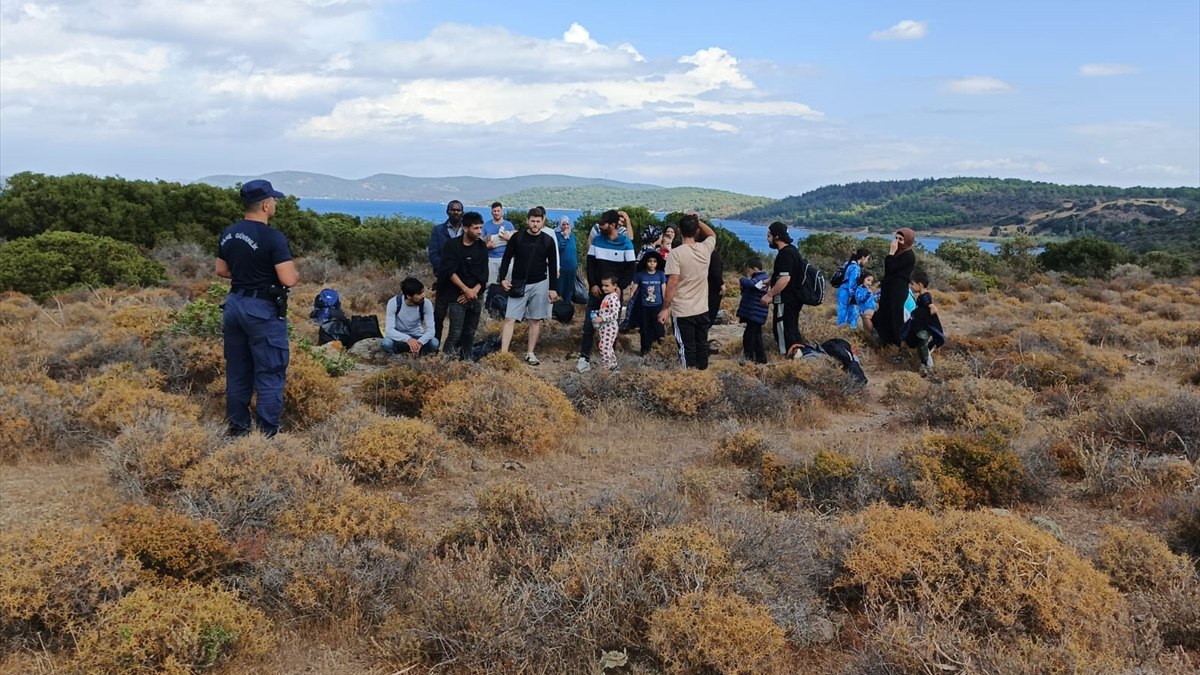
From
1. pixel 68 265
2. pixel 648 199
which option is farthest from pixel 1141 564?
pixel 648 199

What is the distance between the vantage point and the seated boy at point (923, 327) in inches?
321

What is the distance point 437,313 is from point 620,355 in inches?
81.1

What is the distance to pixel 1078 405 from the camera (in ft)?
21.3

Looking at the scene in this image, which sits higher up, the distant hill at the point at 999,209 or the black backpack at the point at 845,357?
the distant hill at the point at 999,209

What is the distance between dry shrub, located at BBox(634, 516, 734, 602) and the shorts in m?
5.04

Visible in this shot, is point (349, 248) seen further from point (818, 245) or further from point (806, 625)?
point (806, 625)

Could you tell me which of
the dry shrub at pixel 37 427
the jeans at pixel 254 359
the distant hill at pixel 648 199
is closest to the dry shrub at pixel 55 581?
the jeans at pixel 254 359

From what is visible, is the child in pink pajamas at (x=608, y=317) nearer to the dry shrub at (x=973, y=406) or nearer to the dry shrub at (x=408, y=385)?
the dry shrub at (x=408, y=385)

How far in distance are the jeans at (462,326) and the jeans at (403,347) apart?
0.19m

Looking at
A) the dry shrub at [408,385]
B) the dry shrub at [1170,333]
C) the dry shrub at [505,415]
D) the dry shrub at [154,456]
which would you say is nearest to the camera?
the dry shrub at [154,456]

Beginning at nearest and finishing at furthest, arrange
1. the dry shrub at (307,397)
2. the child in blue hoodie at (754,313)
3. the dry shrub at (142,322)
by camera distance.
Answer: the dry shrub at (307,397)
the dry shrub at (142,322)
the child in blue hoodie at (754,313)

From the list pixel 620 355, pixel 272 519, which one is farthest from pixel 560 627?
pixel 620 355

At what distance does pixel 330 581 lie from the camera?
3086mm

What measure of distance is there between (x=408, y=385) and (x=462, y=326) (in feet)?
6.02
